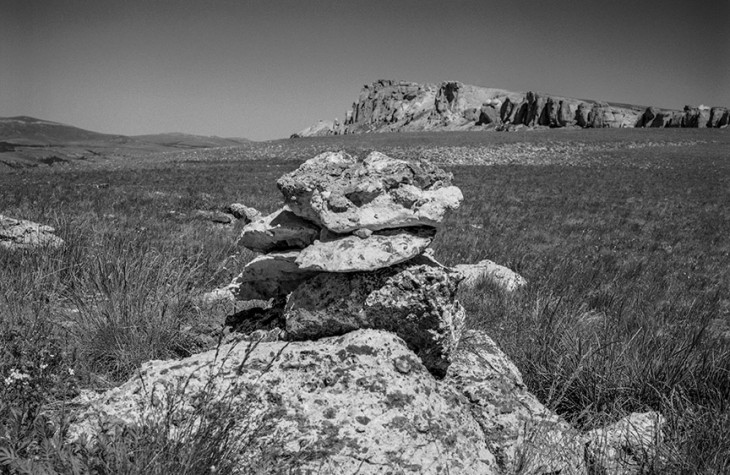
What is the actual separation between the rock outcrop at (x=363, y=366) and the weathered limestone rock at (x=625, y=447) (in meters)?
0.02

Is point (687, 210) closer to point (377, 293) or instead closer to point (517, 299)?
point (517, 299)

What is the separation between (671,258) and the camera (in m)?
11.0

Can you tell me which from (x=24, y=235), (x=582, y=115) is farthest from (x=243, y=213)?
(x=582, y=115)

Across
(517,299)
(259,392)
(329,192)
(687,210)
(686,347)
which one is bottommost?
(687,210)

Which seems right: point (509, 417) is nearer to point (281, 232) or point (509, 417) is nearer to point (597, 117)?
point (281, 232)

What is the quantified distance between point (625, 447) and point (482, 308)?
266cm

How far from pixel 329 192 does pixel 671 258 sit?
36.5 feet

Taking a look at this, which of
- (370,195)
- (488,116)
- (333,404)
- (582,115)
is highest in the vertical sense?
(488,116)

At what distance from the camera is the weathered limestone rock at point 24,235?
529 centimetres

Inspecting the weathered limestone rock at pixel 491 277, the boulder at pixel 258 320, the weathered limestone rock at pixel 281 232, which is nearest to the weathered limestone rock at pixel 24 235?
the boulder at pixel 258 320

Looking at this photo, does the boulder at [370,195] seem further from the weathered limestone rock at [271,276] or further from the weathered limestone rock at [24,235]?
the weathered limestone rock at [24,235]

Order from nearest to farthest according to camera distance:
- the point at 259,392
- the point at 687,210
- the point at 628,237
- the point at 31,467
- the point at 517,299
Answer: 1. the point at 31,467
2. the point at 259,392
3. the point at 517,299
4. the point at 628,237
5. the point at 687,210

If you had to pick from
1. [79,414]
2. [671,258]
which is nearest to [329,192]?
[79,414]

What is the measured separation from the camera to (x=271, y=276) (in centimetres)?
353
